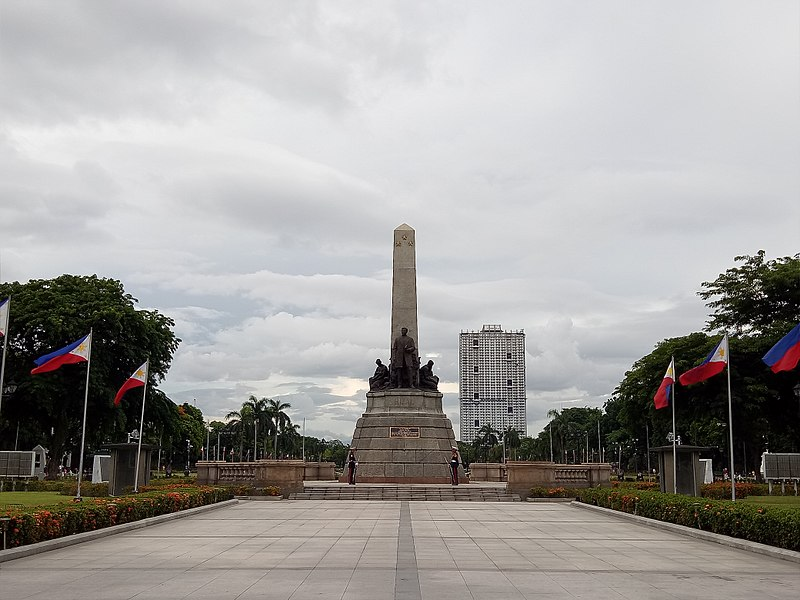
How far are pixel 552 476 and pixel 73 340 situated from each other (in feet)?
76.0

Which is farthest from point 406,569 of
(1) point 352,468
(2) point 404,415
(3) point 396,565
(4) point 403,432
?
(2) point 404,415

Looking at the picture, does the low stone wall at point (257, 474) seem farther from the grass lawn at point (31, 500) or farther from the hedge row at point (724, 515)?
the hedge row at point (724, 515)

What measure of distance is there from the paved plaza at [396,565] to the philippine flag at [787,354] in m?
4.31

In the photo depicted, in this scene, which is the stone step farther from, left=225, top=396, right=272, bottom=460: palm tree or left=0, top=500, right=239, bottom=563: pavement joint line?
left=225, top=396, right=272, bottom=460: palm tree

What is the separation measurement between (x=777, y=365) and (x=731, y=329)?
19.9m

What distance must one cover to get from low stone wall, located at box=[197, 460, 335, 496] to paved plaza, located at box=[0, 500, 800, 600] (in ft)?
38.7

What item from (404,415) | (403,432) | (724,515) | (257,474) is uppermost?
(404,415)

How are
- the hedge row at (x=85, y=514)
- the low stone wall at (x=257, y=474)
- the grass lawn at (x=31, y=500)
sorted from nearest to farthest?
the hedge row at (x=85, y=514), the grass lawn at (x=31, y=500), the low stone wall at (x=257, y=474)

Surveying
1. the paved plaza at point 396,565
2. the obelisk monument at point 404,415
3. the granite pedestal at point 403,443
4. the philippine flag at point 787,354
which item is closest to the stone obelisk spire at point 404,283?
the obelisk monument at point 404,415

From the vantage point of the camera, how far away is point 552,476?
33.1 meters

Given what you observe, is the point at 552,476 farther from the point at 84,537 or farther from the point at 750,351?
the point at 84,537

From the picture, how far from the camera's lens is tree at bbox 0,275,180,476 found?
128 feet

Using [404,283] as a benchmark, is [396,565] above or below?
below

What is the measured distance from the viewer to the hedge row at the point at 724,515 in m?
14.1
